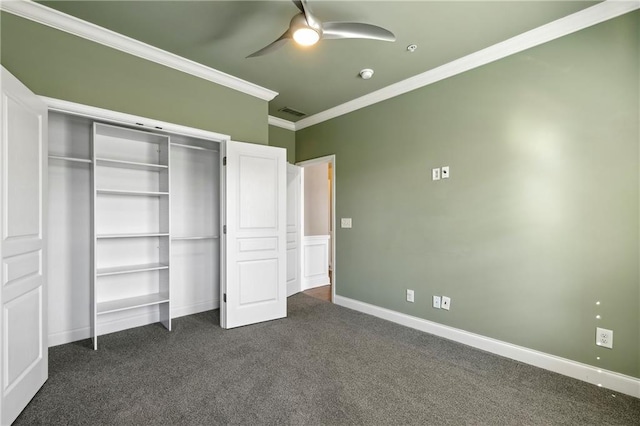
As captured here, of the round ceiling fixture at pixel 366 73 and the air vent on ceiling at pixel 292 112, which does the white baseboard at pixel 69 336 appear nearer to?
the air vent on ceiling at pixel 292 112

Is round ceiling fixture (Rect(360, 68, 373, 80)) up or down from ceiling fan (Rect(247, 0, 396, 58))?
up

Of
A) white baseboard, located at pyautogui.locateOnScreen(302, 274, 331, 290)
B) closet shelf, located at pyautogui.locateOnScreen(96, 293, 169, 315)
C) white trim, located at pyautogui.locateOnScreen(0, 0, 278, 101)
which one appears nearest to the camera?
white trim, located at pyautogui.locateOnScreen(0, 0, 278, 101)

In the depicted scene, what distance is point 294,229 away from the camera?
4691 mm

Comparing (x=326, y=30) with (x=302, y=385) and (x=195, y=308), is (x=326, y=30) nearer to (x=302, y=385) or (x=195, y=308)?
(x=302, y=385)

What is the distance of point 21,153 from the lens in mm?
1836

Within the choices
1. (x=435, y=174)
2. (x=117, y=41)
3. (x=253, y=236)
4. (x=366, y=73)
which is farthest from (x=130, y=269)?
(x=435, y=174)

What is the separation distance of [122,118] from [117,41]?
661 millimetres

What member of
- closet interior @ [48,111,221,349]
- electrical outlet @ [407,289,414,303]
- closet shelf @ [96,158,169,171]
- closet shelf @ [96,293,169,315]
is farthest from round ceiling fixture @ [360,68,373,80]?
closet shelf @ [96,293,169,315]

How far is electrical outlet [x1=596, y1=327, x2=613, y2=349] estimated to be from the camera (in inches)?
84.0

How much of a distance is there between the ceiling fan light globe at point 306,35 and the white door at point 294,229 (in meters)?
2.64

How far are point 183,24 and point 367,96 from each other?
7.11 ft

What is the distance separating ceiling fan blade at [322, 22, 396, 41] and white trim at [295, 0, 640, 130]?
1.33 meters

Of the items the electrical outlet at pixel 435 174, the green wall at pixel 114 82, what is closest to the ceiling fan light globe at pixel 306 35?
the green wall at pixel 114 82

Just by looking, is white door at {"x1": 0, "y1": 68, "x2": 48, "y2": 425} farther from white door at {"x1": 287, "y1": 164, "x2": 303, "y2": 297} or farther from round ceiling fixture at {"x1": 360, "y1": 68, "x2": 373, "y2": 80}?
white door at {"x1": 287, "y1": 164, "x2": 303, "y2": 297}
